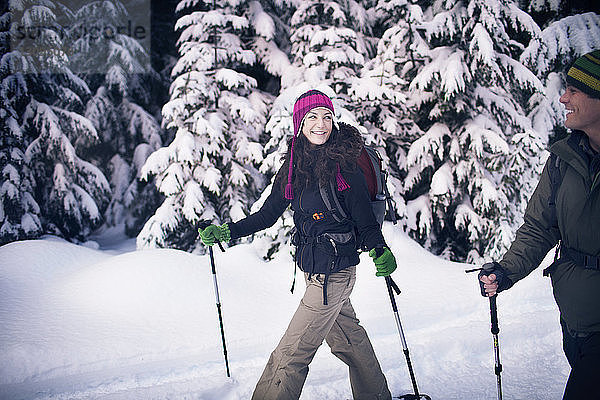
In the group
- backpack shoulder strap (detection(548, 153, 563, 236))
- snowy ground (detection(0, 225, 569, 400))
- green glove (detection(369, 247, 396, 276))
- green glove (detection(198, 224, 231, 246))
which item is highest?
backpack shoulder strap (detection(548, 153, 563, 236))

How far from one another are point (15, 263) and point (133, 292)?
213 cm

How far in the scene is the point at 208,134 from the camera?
9219mm

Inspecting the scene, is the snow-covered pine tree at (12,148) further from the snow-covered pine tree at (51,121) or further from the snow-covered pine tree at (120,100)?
the snow-covered pine tree at (120,100)

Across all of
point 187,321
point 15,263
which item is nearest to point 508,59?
point 187,321

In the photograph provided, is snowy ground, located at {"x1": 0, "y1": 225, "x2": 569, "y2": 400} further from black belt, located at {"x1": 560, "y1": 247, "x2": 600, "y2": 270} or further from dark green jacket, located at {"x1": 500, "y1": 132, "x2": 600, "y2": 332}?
black belt, located at {"x1": 560, "y1": 247, "x2": 600, "y2": 270}

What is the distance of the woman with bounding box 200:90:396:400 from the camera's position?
9.09 feet

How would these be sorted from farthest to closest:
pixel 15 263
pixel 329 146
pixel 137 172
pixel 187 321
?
pixel 137 172, pixel 15 263, pixel 187 321, pixel 329 146

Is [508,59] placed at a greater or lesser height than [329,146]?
greater

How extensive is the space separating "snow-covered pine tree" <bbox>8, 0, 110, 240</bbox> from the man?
39.4 feet

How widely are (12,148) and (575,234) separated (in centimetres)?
1250

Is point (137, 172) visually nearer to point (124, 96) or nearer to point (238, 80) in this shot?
point (124, 96)

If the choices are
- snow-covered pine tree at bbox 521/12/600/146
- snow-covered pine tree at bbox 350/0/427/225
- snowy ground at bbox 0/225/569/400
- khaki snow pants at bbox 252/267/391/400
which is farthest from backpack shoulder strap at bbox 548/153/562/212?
snow-covered pine tree at bbox 521/12/600/146

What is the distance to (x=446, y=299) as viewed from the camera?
569 centimetres

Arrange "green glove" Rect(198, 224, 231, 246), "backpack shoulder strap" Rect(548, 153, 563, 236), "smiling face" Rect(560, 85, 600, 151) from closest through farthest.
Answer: "smiling face" Rect(560, 85, 600, 151)
"backpack shoulder strap" Rect(548, 153, 563, 236)
"green glove" Rect(198, 224, 231, 246)
